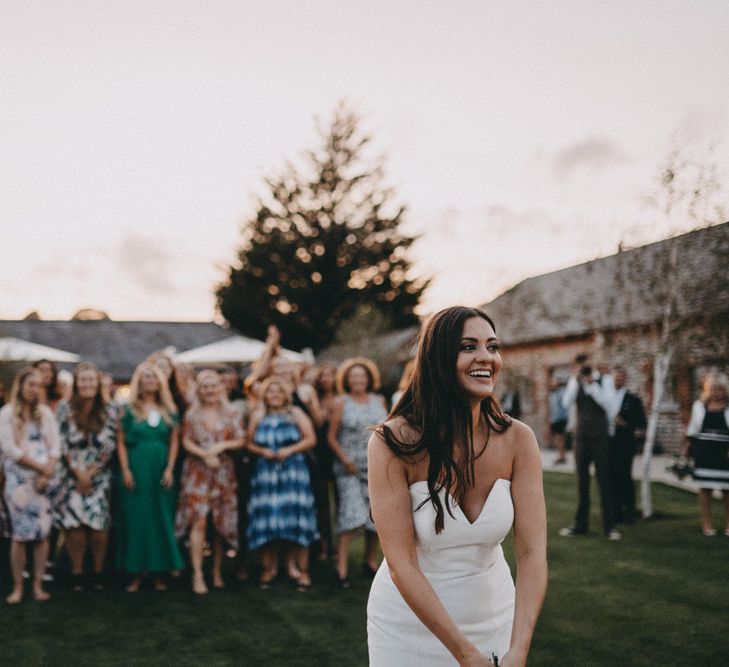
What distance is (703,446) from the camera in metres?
9.58

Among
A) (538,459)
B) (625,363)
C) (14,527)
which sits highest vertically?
(625,363)

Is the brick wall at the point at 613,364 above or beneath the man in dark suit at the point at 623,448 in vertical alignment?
above

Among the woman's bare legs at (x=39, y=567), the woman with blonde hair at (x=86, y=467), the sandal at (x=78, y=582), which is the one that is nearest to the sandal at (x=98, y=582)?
the woman with blonde hair at (x=86, y=467)

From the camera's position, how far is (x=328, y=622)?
609 cm

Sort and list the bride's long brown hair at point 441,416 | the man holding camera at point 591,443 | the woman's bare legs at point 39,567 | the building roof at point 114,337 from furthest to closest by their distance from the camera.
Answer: the building roof at point 114,337 → the man holding camera at point 591,443 → the woman's bare legs at point 39,567 → the bride's long brown hair at point 441,416

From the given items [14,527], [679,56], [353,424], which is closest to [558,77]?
[679,56]

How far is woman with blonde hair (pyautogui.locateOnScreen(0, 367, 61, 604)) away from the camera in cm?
692

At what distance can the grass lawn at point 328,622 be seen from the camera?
5301 mm

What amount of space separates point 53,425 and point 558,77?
6651mm

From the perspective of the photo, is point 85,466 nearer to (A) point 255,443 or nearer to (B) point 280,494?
(A) point 255,443

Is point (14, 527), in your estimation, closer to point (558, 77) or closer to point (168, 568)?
point (168, 568)

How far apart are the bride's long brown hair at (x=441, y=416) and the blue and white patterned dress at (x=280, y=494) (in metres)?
5.23

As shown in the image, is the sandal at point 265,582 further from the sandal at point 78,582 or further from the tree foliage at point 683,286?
the tree foliage at point 683,286

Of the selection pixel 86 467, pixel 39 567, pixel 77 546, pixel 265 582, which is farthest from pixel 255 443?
pixel 39 567
